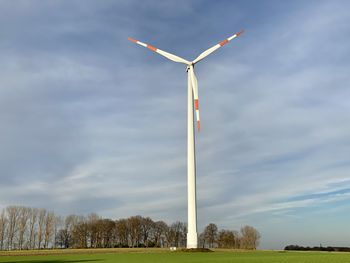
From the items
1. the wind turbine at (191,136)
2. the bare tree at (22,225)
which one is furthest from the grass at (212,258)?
the bare tree at (22,225)

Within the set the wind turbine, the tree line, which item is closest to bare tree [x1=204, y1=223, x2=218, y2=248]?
the tree line

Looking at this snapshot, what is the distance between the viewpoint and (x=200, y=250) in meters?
56.9

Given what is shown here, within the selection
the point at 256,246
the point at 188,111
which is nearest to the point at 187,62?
the point at 188,111

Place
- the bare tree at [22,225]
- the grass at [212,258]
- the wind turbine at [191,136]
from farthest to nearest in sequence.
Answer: the bare tree at [22,225] → the wind turbine at [191,136] → the grass at [212,258]

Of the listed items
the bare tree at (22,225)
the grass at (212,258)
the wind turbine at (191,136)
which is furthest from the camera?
the bare tree at (22,225)

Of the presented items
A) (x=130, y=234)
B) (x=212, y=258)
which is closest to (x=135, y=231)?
(x=130, y=234)

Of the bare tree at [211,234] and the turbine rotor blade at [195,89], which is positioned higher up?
the turbine rotor blade at [195,89]

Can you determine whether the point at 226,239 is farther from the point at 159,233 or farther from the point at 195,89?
the point at 195,89

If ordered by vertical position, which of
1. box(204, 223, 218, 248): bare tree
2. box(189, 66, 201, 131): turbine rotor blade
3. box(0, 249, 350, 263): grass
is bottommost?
box(0, 249, 350, 263): grass

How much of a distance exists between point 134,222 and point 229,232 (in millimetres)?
42338

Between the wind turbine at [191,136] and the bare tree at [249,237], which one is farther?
the bare tree at [249,237]

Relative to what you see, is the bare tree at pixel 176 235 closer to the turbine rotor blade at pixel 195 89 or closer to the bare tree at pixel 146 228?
the bare tree at pixel 146 228

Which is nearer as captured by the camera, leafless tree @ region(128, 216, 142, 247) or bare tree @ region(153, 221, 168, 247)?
leafless tree @ region(128, 216, 142, 247)

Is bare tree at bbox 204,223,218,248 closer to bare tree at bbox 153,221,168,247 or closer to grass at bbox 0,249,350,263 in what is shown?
bare tree at bbox 153,221,168,247
